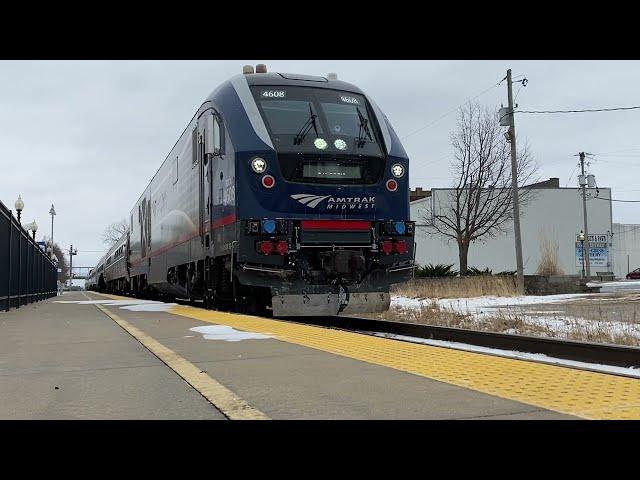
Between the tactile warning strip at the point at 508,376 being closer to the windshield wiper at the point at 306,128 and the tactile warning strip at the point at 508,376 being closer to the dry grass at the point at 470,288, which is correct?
the windshield wiper at the point at 306,128

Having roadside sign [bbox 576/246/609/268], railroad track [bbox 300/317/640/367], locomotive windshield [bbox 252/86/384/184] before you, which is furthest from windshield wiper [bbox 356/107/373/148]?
roadside sign [bbox 576/246/609/268]

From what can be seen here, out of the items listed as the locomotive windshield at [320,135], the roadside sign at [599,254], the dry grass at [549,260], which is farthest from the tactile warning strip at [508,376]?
the roadside sign at [599,254]

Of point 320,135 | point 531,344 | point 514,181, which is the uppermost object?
point 514,181

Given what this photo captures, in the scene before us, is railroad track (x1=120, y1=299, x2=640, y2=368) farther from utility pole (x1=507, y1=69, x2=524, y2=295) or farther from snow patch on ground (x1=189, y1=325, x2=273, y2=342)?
utility pole (x1=507, y1=69, x2=524, y2=295)

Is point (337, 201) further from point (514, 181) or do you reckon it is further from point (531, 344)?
point (514, 181)

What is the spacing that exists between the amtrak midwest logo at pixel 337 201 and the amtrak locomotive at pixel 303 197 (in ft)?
0.05

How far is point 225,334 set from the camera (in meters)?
7.83

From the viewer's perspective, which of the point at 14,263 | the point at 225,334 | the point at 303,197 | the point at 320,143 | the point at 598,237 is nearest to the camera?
the point at 225,334

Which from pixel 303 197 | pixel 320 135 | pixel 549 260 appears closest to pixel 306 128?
pixel 320 135

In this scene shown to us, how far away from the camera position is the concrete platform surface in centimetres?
365

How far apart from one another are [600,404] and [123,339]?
584 cm

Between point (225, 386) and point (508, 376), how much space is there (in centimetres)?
213

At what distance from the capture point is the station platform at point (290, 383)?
3652mm
